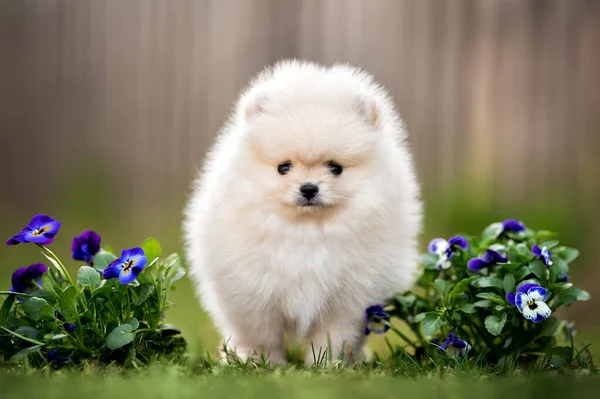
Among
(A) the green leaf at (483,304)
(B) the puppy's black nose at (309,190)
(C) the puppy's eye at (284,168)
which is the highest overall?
(C) the puppy's eye at (284,168)

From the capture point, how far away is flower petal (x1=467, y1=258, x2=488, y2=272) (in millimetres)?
2924

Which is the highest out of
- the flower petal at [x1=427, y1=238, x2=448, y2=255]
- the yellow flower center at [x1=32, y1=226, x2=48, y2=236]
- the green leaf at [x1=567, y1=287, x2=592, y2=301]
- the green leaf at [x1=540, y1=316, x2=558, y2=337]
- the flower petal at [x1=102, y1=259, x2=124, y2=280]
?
the yellow flower center at [x1=32, y1=226, x2=48, y2=236]

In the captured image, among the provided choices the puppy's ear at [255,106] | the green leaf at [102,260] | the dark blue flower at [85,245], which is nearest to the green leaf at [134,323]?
the green leaf at [102,260]

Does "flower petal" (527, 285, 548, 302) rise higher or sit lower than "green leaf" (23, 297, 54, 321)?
higher

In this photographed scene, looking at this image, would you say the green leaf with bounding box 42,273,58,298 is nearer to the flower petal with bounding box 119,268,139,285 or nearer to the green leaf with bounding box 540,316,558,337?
the flower petal with bounding box 119,268,139,285

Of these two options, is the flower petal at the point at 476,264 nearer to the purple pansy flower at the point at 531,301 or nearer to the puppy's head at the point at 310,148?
the purple pansy flower at the point at 531,301

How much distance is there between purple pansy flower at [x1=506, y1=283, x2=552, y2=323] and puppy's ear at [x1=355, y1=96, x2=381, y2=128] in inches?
31.4

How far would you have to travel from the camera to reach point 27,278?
2850 millimetres

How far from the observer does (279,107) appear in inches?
107

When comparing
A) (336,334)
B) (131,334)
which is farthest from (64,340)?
(336,334)

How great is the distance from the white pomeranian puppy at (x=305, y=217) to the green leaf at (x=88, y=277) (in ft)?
1.35

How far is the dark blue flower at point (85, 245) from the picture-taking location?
2.91 meters

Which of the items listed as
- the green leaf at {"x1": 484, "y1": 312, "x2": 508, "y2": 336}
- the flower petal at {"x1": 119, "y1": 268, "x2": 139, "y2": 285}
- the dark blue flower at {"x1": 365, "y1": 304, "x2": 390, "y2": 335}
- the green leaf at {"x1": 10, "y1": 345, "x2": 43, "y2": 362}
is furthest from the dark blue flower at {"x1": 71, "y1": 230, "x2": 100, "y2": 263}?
the green leaf at {"x1": 484, "y1": 312, "x2": 508, "y2": 336}

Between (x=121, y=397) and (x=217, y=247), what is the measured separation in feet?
2.54
